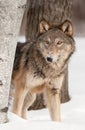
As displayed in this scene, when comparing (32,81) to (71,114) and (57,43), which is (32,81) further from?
(71,114)

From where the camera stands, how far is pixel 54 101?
6766 millimetres

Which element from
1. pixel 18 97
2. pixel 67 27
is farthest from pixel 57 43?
pixel 18 97

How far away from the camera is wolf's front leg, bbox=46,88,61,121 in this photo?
21.9ft

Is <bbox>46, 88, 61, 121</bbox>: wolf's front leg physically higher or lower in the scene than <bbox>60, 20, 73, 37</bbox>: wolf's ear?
lower

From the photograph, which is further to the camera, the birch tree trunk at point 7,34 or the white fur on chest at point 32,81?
the white fur on chest at point 32,81

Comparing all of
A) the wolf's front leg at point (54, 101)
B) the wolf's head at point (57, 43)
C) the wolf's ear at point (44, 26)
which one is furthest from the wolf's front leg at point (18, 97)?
the wolf's ear at point (44, 26)

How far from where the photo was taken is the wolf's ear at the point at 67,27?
6.47m

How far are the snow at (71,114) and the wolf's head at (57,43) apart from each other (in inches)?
31.1

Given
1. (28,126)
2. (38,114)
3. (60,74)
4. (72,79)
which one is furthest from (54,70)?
(72,79)

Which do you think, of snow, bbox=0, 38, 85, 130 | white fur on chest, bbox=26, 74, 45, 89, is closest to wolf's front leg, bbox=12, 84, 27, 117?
white fur on chest, bbox=26, 74, 45, 89

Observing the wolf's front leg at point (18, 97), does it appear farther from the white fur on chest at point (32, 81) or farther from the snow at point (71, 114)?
the snow at point (71, 114)

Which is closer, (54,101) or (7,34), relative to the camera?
(7,34)

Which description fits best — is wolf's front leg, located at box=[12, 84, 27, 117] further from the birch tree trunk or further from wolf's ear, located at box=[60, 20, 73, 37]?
the birch tree trunk

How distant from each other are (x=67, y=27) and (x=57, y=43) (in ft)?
1.00
